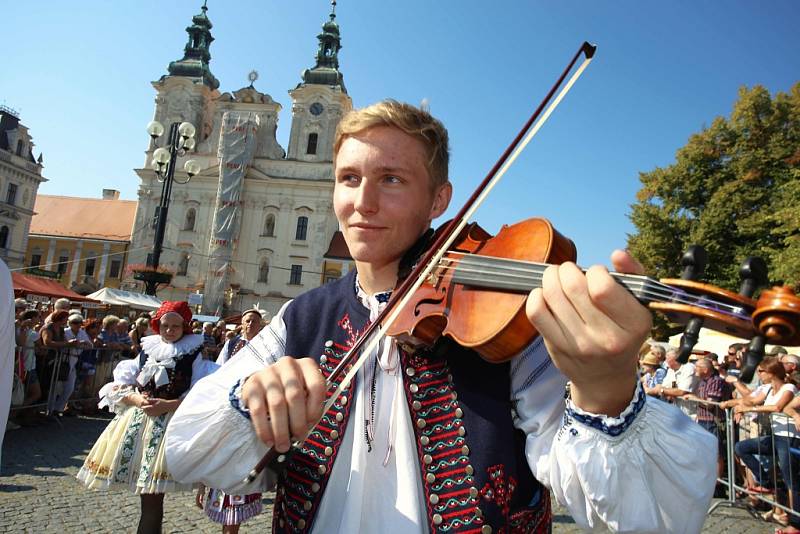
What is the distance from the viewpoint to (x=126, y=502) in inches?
210

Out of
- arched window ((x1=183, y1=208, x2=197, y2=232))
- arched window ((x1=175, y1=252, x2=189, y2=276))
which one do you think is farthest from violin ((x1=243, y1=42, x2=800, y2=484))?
arched window ((x1=183, y1=208, x2=197, y2=232))

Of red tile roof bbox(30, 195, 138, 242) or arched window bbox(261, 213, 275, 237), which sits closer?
arched window bbox(261, 213, 275, 237)

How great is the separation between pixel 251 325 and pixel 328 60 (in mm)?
40574

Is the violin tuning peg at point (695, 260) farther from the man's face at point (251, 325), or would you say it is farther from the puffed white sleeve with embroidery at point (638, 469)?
the man's face at point (251, 325)

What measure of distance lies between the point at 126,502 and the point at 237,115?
38.4 m

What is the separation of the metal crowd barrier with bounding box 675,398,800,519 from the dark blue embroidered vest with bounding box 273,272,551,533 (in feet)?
18.0

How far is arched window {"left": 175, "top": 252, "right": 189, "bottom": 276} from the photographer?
3897 cm

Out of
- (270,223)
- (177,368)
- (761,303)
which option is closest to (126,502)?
(177,368)

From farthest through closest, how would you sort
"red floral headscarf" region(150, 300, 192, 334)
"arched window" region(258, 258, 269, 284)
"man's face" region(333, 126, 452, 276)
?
"arched window" region(258, 258, 269, 284) → "red floral headscarf" region(150, 300, 192, 334) → "man's face" region(333, 126, 452, 276)

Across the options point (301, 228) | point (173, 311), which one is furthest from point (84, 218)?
point (173, 311)

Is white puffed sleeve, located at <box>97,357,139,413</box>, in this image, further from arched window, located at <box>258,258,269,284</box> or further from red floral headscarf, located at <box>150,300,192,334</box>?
arched window, located at <box>258,258,269,284</box>

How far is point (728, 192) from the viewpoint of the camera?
19.6 metres

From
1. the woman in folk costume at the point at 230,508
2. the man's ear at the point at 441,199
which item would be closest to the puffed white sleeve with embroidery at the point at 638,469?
the man's ear at the point at 441,199

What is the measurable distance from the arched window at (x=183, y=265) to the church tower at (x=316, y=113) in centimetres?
1090
